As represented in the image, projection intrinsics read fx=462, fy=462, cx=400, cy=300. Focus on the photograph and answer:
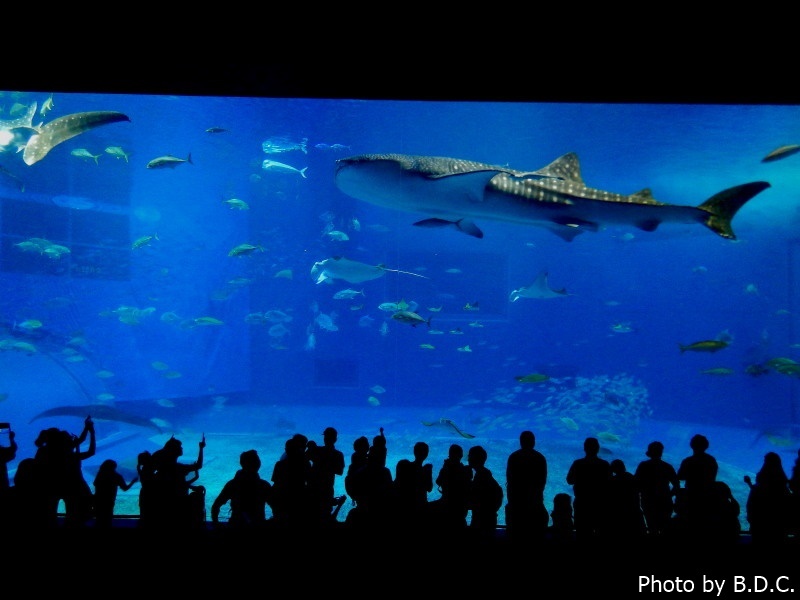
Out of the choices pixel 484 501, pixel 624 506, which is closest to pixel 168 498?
pixel 484 501

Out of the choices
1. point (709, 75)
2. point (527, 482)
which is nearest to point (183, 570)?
point (527, 482)

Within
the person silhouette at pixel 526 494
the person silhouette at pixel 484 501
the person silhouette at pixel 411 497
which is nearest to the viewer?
the person silhouette at pixel 411 497

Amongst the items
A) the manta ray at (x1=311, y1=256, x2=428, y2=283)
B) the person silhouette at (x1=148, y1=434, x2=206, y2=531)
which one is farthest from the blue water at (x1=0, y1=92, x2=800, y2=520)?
the person silhouette at (x1=148, y1=434, x2=206, y2=531)

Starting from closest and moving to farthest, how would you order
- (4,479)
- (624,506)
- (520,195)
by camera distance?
1. (624,506)
2. (4,479)
3. (520,195)

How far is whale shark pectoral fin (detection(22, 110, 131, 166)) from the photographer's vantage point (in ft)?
11.3

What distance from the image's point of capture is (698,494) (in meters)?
2.62

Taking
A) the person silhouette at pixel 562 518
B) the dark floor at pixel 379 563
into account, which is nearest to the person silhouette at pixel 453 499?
the dark floor at pixel 379 563

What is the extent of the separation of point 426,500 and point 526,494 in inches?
24.1

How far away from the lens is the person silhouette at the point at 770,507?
2.59 meters

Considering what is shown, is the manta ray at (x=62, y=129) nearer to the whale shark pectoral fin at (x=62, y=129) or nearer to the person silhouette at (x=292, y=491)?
the whale shark pectoral fin at (x=62, y=129)

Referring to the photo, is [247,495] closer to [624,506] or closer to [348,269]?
[624,506]

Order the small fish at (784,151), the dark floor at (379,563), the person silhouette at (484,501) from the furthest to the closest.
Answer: the small fish at (784,151) < the person silhouette at (484,501) < the dark floor at (379,563)

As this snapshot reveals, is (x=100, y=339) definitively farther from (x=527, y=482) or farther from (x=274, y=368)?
(x=527, y=482)

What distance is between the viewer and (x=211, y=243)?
26.2 metres
